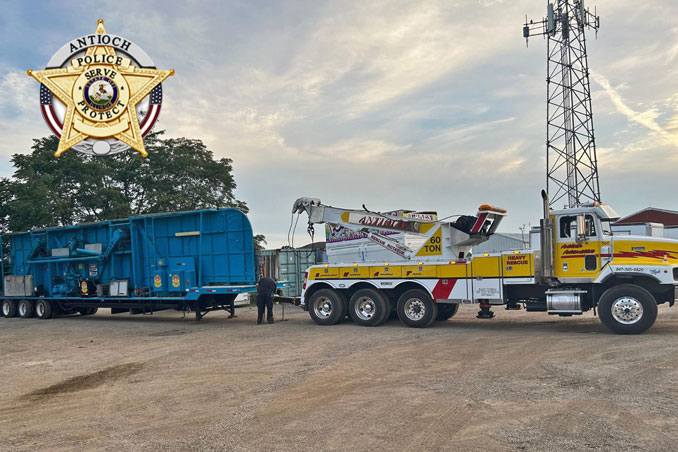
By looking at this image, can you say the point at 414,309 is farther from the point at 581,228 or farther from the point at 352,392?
the point at 352,392

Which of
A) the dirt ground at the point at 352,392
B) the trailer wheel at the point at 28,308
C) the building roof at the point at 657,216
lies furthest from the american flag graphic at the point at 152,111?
the building roof at the point at 657,216

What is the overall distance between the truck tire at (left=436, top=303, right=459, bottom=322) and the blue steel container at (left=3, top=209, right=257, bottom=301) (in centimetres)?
534

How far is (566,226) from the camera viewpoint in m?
13.1

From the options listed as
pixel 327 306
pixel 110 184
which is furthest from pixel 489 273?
pixel 110 184

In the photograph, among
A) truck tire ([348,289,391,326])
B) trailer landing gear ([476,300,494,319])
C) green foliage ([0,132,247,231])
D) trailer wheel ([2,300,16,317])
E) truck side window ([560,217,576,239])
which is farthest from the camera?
green foliage ([0,132,247,231])

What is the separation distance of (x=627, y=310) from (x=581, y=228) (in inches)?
77.5

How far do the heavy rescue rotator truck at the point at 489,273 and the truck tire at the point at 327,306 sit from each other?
0.09 feet

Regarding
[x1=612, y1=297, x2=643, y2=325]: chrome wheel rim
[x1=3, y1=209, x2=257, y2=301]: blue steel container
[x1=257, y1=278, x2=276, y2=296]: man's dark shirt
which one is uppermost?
[x1=3, y1=209, x2=257, y2=301]: blue steel container

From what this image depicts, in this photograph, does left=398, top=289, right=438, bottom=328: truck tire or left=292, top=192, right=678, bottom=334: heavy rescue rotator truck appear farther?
left=398, top=289, right=438, bottom=328: truck tire

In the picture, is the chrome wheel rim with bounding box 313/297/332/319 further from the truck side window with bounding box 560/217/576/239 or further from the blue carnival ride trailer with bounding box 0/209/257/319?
the truck side window with bounding box 560/217/576/239

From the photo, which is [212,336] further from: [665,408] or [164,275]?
[665,408]

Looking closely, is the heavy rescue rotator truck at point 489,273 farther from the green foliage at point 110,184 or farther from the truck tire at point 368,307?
the green foliage at point 110,184

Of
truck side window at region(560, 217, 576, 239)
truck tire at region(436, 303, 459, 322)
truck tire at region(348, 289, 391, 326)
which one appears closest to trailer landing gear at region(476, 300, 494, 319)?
truck tire at region(436, 303, 459, 322)

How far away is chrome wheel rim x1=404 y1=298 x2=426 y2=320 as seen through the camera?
14.5m
